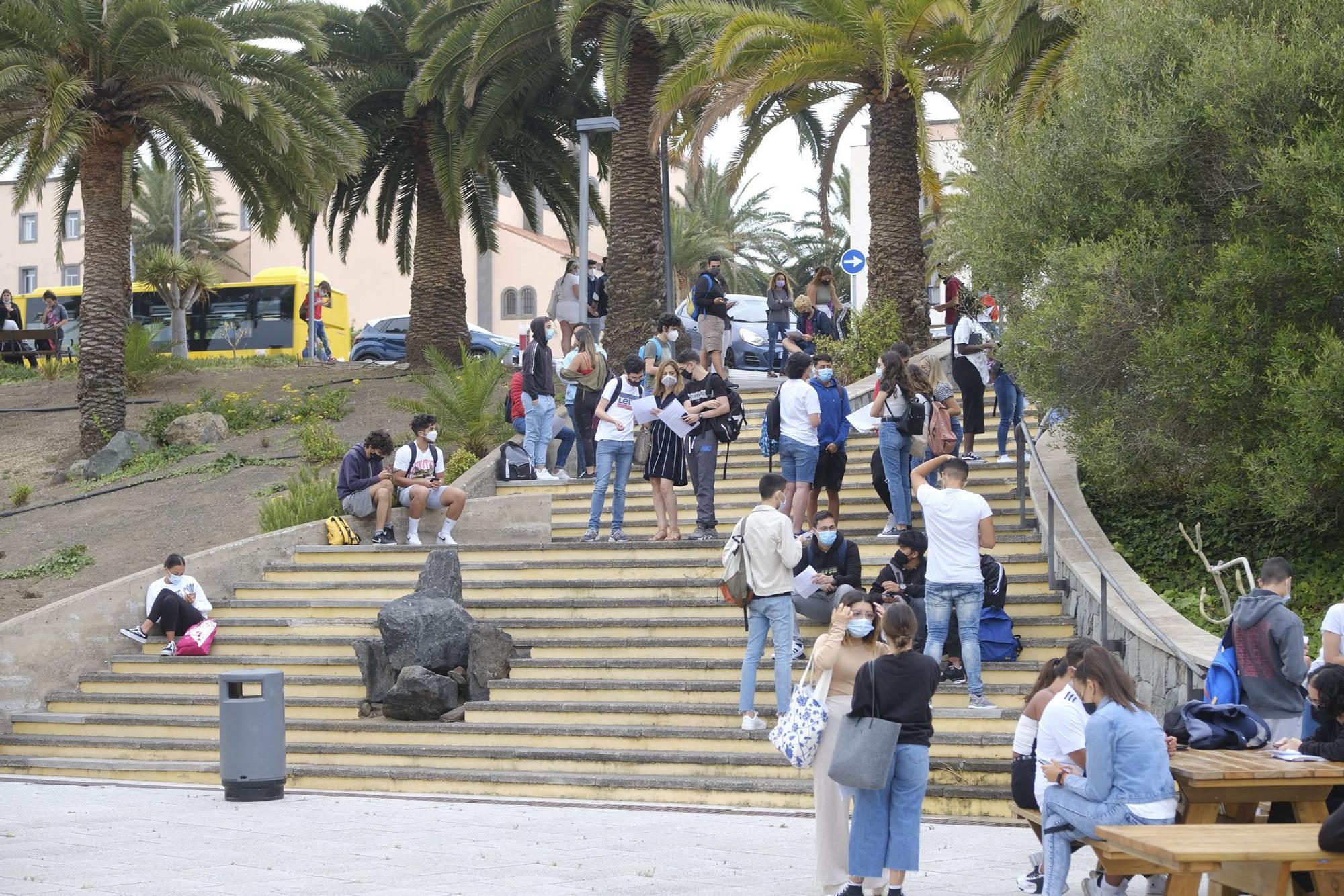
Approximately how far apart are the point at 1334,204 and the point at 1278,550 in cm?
343

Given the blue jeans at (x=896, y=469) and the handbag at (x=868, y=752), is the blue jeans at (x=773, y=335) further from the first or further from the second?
the handbag at (x=868, y=752)

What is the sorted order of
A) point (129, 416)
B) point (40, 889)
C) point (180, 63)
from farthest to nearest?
1. point (129, 416)
2. point (180, 63)
3. point (40, 889)

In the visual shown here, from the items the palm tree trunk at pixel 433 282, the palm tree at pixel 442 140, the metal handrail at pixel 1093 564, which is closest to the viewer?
the metal handrail at pixel 1093 564

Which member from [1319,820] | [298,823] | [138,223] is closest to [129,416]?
[298,823]

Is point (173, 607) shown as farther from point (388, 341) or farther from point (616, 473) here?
point (388, 341)

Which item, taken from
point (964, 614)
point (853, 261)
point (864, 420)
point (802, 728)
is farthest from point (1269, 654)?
point (853, 261)

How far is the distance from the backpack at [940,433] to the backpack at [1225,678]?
16.5 feet

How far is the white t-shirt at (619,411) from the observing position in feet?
47.7

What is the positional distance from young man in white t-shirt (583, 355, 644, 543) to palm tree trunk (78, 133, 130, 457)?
1041 centimetres

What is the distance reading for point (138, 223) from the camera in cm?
5459

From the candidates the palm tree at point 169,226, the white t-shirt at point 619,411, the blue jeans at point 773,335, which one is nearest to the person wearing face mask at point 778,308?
the blue jeans at point 773,335

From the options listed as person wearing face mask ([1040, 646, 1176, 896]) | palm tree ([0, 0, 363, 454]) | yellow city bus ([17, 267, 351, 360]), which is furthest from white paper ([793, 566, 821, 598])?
yellow city bus ([17, 267, 351, 360])

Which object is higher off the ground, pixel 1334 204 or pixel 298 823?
pixel 1334 204

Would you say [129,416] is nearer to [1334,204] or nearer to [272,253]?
[1334,204]
